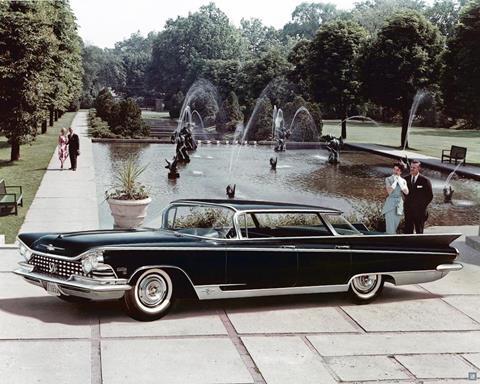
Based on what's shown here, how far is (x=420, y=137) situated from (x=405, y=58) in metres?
13.7

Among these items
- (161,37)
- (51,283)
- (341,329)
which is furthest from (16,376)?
(161,37)

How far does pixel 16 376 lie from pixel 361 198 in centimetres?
1862

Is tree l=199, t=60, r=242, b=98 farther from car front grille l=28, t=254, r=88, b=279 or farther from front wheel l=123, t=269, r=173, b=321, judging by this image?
front wheel l=123, t=269, r=173, b=321

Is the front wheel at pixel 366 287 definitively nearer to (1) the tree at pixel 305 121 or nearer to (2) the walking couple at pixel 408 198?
(2) the walking couple at pixel 408 198

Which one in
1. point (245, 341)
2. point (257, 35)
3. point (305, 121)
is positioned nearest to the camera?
point (245, 341)

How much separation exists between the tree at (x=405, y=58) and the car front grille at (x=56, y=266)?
38.6m

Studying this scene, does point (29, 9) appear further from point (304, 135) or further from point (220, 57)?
point (220, 57)

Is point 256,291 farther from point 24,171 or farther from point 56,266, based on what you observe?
point 24,171

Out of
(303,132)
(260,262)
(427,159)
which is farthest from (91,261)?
(303,132)

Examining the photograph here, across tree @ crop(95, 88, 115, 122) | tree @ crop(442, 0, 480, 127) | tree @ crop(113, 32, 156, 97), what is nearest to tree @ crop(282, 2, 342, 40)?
tree @ crop(113, 32, 156, 97)

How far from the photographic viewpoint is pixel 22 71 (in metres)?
29.1

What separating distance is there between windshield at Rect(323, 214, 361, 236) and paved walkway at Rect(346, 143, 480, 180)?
22.4m

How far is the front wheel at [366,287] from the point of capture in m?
9.75

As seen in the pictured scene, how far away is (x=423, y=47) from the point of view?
4553cm
